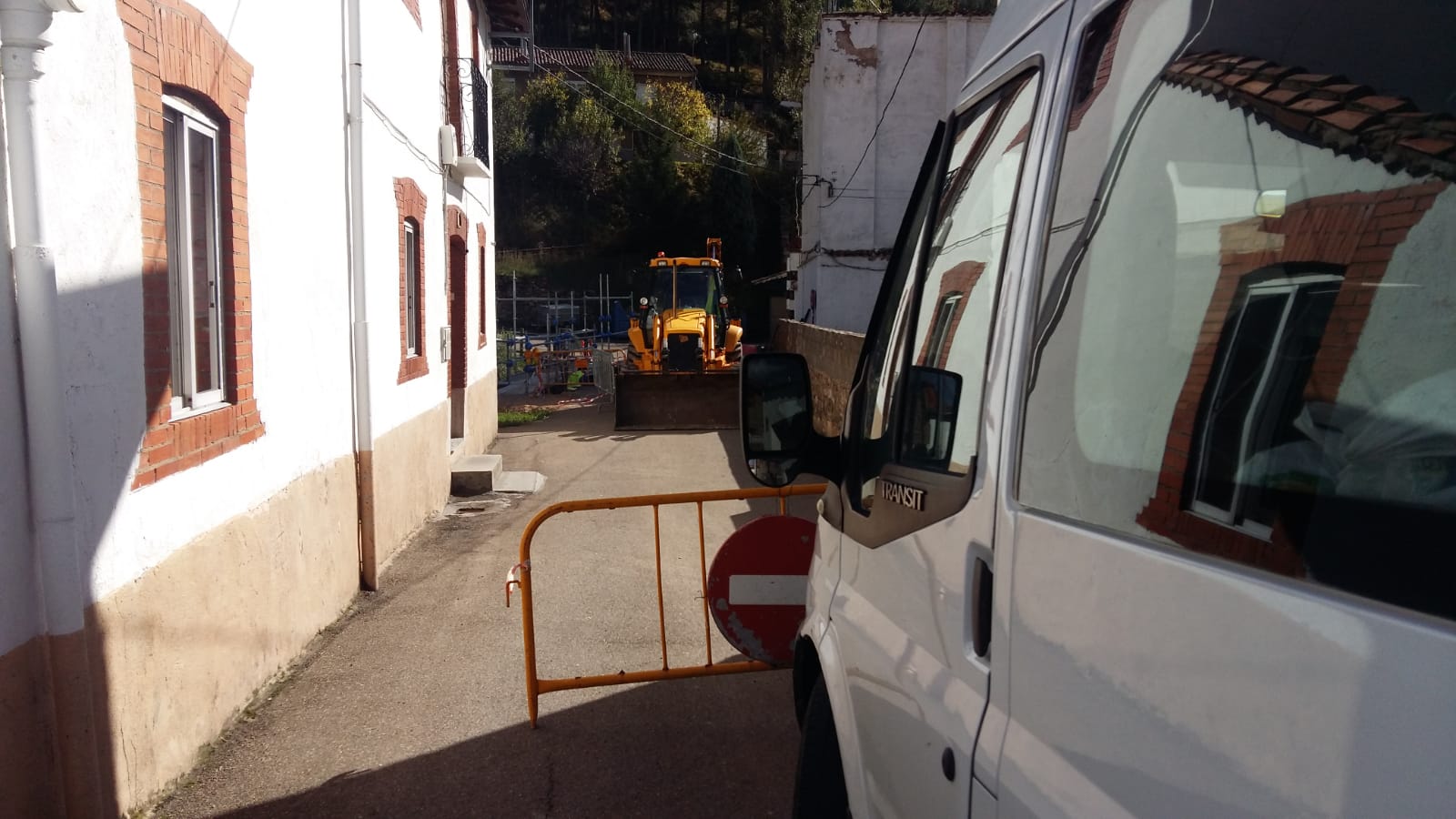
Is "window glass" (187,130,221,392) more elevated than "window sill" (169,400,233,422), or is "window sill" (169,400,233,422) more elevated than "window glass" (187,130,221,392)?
"window glass" (187,130,221,392)

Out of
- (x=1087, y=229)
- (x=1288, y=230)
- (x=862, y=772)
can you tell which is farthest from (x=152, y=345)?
(x=1288, y=230)

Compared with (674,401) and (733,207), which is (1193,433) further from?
(733,207)

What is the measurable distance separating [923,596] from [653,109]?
48145 millimetres

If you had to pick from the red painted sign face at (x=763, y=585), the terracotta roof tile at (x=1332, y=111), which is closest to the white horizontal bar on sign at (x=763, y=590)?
the red painted sign face at (x=763, y=585)

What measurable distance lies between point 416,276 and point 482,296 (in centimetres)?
557

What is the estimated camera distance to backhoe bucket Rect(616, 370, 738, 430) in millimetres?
17531

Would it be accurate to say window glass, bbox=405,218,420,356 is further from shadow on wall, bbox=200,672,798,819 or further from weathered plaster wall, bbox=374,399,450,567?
shadow on wall, bbox=200,672,798,819

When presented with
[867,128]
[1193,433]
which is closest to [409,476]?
[1193,433]

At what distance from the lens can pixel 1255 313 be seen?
52.3 inches

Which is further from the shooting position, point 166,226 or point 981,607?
point 166,226

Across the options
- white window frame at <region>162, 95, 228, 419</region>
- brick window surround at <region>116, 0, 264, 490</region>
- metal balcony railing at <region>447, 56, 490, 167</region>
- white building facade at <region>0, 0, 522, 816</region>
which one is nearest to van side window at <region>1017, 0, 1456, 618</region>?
white building facade at <region>0, 0, 522, 816</region>

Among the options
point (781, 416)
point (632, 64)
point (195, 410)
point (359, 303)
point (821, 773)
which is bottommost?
point (821, 773)

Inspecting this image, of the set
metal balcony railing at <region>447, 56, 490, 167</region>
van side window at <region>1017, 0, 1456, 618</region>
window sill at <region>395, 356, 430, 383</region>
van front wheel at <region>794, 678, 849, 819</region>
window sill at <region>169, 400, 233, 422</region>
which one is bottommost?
van front wheel at <region>794, 678, 849, 819</region>

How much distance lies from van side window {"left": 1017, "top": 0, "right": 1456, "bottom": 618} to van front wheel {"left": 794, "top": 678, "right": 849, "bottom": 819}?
1488 mm
